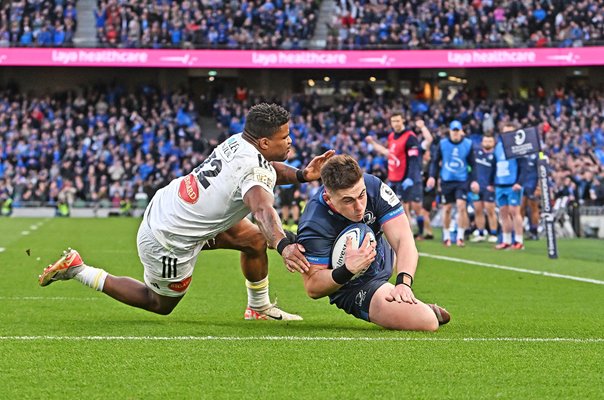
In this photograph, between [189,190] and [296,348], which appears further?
[189,190]

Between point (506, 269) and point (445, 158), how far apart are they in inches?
227

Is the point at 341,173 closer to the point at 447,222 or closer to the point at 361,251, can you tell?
the point at 361,251

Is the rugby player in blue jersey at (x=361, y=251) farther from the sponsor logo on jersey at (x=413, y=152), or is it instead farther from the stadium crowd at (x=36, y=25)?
the stadium crowd at (x=36, y=25)

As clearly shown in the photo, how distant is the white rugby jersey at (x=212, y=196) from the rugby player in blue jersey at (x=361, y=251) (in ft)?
1.42

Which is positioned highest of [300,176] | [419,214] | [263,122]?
[263,122]

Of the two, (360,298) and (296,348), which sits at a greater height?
(360,298)

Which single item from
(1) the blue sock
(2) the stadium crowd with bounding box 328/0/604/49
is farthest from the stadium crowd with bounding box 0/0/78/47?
(1) the blue sock

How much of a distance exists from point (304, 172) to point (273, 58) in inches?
1410

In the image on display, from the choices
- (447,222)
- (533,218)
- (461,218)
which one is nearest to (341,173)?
(461,218)

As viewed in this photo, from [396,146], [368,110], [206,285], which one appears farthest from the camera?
[368,110]

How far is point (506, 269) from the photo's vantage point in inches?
534

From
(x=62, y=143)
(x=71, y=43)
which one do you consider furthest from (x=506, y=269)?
(x=71, y=43)

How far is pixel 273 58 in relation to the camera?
4288 cm

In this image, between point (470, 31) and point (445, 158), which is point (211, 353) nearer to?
point (445, 158)
